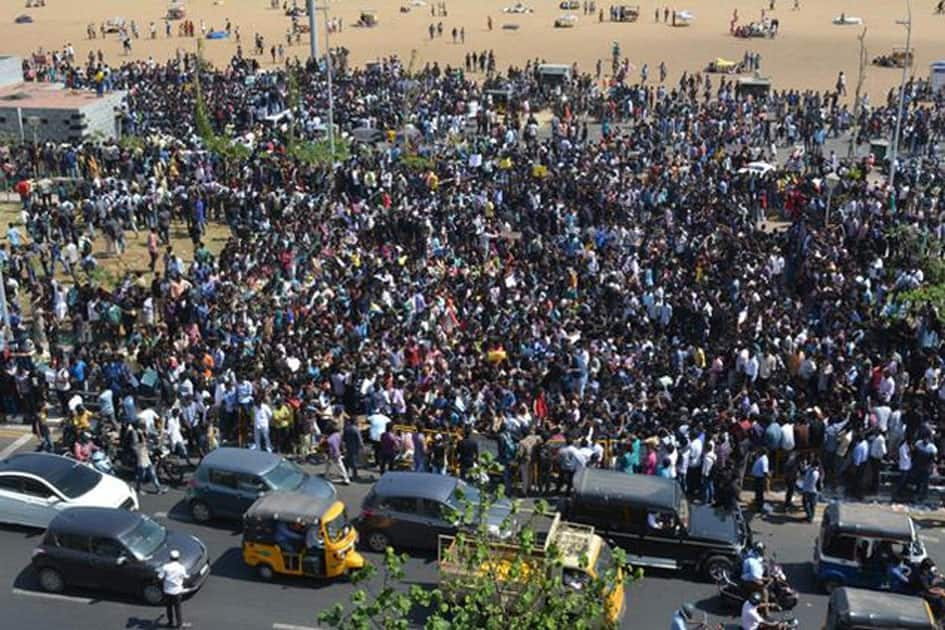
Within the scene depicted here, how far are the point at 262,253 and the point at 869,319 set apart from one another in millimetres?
15357

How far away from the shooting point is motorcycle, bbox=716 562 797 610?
17062mm

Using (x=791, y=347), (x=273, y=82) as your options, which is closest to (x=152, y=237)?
(x=791, y=347)

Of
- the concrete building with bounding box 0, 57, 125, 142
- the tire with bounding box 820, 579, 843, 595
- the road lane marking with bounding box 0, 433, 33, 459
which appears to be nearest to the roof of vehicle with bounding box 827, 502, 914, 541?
the tire with bounding box 820, 579, 843, 595

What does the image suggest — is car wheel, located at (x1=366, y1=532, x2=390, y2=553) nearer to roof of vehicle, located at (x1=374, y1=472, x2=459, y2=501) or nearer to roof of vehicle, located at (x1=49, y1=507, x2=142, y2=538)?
roof of vehicle, located at (x1=374, y1=472, x2=459, y2=501)

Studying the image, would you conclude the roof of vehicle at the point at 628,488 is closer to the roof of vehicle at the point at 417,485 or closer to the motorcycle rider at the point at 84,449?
the roof of vehicle at the point at 417,485

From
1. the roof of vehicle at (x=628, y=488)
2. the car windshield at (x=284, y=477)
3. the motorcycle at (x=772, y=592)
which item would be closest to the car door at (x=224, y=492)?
the car windshield at (x=284, y=477)

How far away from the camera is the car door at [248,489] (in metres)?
19.2

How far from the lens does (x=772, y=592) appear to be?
17078 mm

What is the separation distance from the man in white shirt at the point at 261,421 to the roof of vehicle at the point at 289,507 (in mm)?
3375

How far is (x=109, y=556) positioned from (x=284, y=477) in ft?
11.1

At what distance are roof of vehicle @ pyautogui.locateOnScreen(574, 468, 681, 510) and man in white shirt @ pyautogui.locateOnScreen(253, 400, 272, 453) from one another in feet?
20.9

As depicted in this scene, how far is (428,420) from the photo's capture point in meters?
21.6

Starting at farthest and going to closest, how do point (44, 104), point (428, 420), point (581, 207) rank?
point (44, 104), point (581, 207), point (428, 420)

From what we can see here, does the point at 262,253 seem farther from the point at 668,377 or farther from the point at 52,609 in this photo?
the point at 52,609
